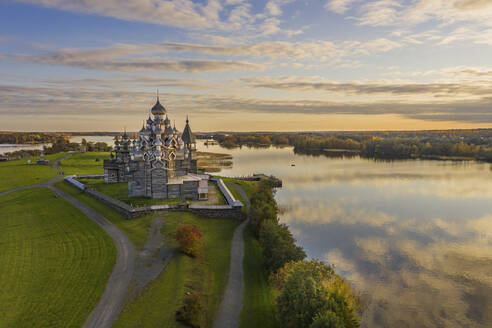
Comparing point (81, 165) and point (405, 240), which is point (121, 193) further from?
point (81, 165)

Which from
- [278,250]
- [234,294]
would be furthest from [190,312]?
[278,250]

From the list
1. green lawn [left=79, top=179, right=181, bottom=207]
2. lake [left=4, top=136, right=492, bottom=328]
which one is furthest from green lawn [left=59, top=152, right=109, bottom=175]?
lake [left=4, top=136, right=492, bottom=328]

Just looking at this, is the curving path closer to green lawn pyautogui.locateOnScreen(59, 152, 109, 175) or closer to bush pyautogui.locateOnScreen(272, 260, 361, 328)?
bush pyautogui.locateOnScreen(272, 260, 361, 328)

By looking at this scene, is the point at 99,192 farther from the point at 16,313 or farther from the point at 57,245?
the point at 16,313

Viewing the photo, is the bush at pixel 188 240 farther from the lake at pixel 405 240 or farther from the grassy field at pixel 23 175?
the grassy field at pixel 23 175

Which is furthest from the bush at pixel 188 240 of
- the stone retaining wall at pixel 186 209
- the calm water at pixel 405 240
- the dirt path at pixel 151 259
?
the calm water at pixel 405 240

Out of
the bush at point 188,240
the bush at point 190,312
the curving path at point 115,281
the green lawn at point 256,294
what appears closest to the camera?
the curving path at point 115,281

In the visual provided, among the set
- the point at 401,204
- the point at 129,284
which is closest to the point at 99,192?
the point at 129,284
